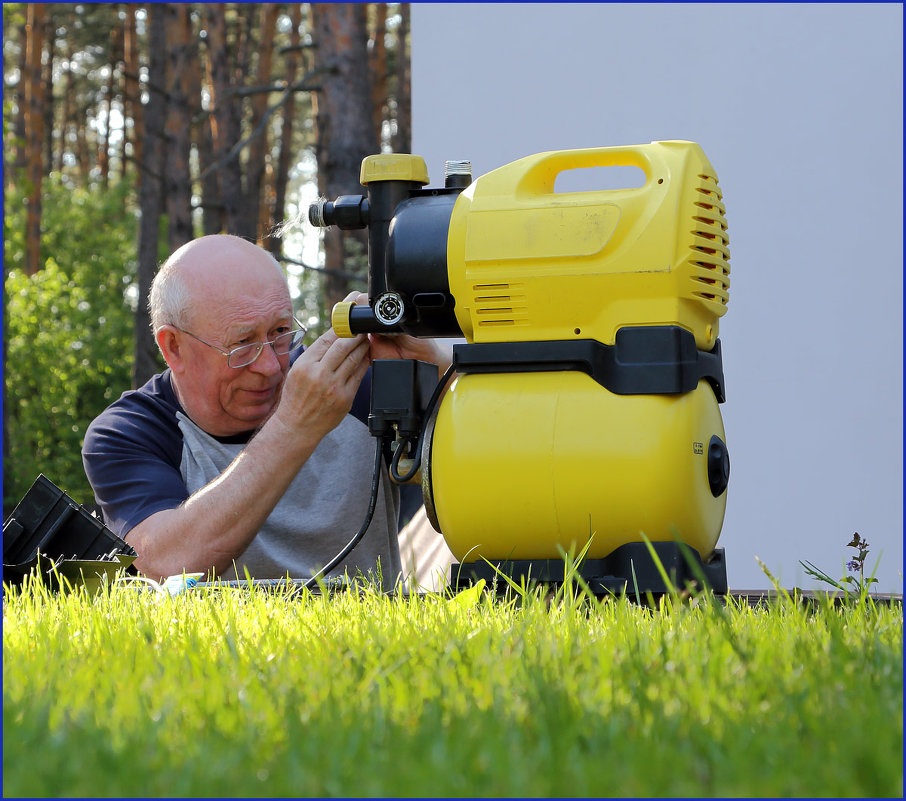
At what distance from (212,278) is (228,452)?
485 millimetres

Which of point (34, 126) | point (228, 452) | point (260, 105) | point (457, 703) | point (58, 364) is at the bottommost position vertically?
point (58, 364)

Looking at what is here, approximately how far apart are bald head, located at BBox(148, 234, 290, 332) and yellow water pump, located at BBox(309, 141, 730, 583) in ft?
3.06

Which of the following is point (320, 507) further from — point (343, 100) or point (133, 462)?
point (343, 100)

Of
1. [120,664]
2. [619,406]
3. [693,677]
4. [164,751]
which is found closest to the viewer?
[164,751]

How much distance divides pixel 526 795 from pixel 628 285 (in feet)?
3.69

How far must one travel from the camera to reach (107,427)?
2811mm

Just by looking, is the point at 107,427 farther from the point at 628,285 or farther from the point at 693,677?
the point at 693,677

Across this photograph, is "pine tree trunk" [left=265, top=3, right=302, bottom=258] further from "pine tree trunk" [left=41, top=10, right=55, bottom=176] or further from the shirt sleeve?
the shirt sleeve

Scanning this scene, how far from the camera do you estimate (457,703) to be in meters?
1.09

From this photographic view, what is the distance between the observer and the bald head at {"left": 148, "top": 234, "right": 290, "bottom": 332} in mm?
2791

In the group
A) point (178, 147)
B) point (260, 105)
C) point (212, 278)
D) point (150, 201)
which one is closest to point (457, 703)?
point (212, 278)

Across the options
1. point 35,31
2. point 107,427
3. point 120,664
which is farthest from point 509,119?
→ point 35,31

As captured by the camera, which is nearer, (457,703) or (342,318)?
(457,703)

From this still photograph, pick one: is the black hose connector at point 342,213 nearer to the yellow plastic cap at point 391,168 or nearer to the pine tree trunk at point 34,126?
the yellow plastic cap at point 391,168
